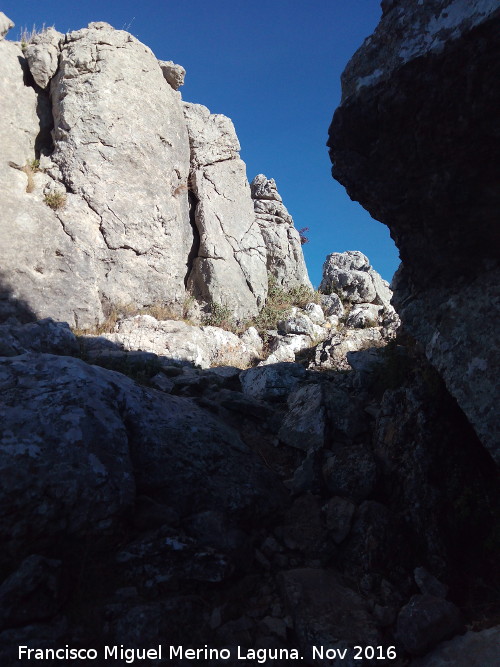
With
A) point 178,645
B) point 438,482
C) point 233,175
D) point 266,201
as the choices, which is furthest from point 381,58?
point 266,201

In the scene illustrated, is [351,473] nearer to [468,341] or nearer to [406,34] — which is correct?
[468,341]

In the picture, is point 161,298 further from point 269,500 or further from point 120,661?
point 120,661

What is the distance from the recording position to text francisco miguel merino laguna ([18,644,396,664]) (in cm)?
260

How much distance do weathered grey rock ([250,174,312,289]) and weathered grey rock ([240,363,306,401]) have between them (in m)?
10.1

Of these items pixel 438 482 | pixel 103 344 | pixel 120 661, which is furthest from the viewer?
pixel 103 344

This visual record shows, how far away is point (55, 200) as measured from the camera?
11562 mm

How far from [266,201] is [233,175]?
2885 mm

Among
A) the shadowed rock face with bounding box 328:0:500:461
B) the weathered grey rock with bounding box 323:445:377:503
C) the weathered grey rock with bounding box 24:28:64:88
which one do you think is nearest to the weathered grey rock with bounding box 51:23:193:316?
the weathered grey rock with bounding box 24:28:64:88

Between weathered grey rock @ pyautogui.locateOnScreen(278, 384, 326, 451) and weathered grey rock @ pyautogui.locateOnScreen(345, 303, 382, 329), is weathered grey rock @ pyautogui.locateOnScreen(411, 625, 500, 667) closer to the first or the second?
weathered grey rock @ pyautogui.locateOnScreen(278, 384, 326, 451)

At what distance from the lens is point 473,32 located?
272 centimetres

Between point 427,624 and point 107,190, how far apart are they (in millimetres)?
12266

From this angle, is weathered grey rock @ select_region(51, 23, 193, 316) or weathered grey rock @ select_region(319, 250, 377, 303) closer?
weathered grey rock @ select_region(51, 23, 193, 316)

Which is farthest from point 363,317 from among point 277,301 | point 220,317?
point 220,317

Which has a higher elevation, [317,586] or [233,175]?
[233,175]
